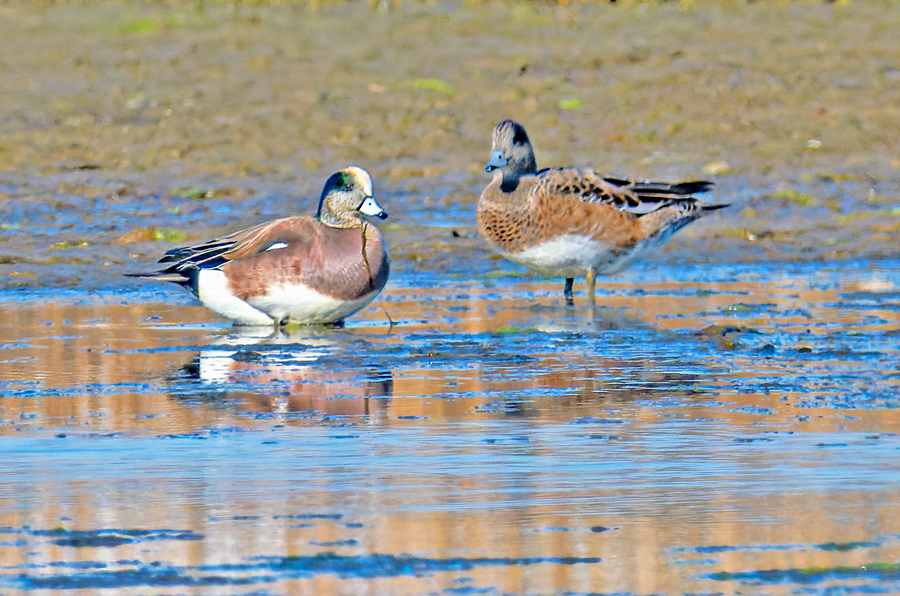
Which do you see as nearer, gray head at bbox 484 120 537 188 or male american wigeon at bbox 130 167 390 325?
male american wigeon at bbox 130 167 390 325

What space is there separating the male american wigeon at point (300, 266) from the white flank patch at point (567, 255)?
1.12 metres

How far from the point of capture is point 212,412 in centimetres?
562

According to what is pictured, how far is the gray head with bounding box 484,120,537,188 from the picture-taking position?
8.85 meters

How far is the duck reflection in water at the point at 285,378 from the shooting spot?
575 cm

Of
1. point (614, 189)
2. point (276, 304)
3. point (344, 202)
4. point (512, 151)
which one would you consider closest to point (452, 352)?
point (276, 304)

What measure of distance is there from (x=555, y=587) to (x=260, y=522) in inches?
36.9

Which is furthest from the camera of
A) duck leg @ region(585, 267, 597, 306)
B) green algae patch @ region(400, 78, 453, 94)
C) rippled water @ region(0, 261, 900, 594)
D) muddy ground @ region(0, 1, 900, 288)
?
green algae patch @ region(400, 78, 453, 94)

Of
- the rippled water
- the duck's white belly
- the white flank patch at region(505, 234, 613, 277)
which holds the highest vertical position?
the white flank patch at region(505, 234, 613, 277)

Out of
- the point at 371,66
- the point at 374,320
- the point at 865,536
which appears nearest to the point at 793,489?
the point at 865,536

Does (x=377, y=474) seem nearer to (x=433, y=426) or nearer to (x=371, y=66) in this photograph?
(x=433, y=426)

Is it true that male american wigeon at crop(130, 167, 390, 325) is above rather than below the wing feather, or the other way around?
below

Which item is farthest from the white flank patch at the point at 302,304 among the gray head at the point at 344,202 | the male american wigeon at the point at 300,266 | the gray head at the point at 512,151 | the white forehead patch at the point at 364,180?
the gray head at the point at 512,151

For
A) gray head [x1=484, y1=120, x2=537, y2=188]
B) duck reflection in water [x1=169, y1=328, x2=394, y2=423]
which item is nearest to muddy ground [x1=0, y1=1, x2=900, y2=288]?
gray head [x1=484, y1=120, x2=537, y2=188]

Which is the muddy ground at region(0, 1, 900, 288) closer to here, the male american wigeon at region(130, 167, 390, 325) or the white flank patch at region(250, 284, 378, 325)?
the male american wigeon at region(130, 167, 390, 325)
